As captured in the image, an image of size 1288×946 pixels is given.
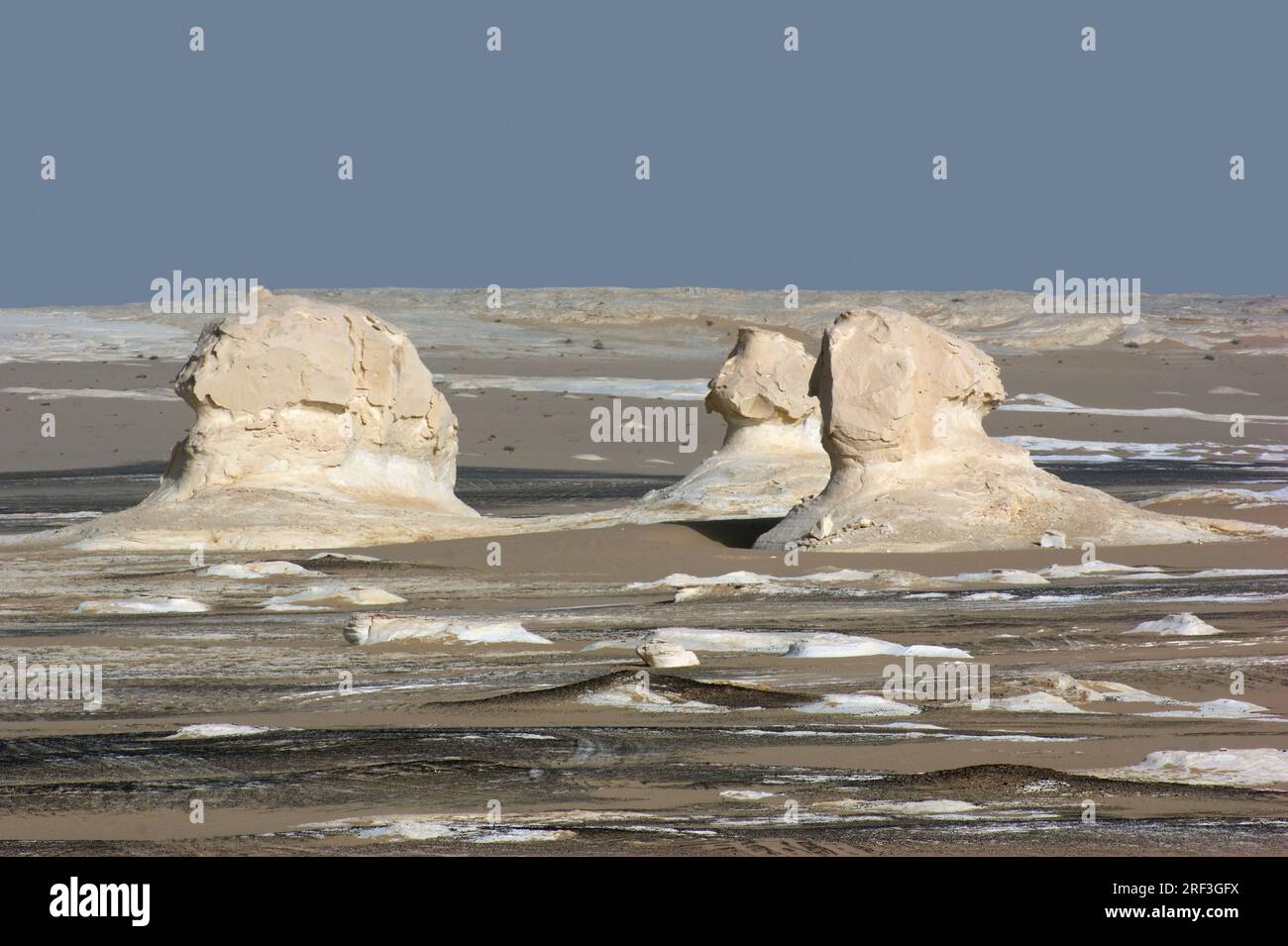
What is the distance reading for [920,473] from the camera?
18.6m

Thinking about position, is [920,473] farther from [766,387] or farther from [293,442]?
[293,442]

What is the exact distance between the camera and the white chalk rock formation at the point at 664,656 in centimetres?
1062

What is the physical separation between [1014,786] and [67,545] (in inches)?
547

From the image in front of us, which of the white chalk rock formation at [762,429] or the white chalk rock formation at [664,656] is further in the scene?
the white chalk rock formation at [762,429]

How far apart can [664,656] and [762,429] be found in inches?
535

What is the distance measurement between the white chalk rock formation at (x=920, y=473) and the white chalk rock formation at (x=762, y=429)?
13.1 feet
